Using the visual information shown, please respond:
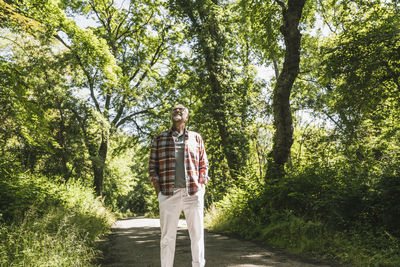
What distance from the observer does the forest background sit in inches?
230

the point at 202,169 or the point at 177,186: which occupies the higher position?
the point at 202,169

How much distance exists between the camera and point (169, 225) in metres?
3.57

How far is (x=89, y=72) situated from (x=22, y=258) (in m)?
14.7

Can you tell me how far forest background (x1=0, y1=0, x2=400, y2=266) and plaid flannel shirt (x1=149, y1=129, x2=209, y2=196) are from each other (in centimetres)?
200

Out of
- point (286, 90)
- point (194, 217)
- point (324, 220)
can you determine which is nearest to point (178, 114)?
point (194, 217)

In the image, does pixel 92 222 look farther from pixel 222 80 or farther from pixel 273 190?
pixel 222 80

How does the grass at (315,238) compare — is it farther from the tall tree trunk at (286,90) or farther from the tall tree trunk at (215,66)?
the tall tree trunk at (215,66)

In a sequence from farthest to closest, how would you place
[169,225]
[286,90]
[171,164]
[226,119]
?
1. [226,119]
2. [286,90]
3. [171,164]
4. [169,225]

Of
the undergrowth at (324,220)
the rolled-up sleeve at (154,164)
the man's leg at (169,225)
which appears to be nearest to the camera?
the man's leg at (169,225)

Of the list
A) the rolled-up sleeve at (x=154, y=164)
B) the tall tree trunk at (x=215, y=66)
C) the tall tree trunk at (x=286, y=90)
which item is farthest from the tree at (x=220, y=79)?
the rolled-up sleeve at (x=154, y=164)

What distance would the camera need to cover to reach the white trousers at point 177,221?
3.55 metres

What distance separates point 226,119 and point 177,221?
33.8 ft

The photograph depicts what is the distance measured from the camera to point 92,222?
9.05 metres

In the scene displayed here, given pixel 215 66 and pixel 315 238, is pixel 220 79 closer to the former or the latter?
pixel 215 66
